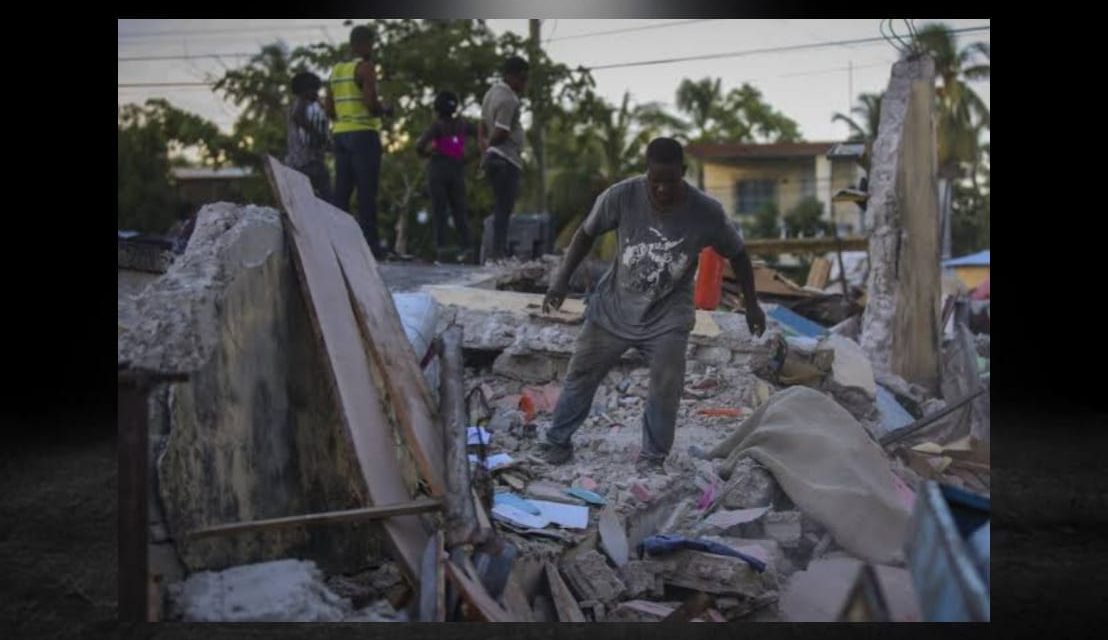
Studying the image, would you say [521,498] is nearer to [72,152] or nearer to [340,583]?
[340,583]

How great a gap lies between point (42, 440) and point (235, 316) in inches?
130

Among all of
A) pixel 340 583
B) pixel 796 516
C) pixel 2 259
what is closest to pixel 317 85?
pixel 2 259

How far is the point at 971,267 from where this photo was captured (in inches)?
260

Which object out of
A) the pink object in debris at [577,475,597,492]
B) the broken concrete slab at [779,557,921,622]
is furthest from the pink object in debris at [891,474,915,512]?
the pink object in debris at [577,475,597,492]

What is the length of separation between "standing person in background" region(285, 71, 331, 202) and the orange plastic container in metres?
1.75

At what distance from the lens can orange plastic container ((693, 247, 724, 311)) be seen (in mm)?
5539

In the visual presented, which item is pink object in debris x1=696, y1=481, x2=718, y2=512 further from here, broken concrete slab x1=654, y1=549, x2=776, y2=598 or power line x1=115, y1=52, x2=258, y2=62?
power line x1=115, y1=52, x2=258, y2=62

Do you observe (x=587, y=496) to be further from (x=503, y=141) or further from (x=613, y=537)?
(x=503, y=141)

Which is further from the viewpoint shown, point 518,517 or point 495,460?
point 495,460

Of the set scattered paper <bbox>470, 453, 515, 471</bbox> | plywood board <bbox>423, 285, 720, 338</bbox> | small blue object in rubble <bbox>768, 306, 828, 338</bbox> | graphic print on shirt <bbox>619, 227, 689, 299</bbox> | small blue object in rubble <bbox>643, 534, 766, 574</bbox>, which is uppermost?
graphic print on shirt <bbox>619, 227, 689, 299</bbox>

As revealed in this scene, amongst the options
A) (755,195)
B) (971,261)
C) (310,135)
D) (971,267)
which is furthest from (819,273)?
(310,135)

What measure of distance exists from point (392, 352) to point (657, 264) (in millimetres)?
1191

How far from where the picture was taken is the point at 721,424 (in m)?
5.40

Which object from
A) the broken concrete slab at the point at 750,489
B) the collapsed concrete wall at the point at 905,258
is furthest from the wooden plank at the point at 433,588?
the collapsed concrete wall at the point at 905,258
